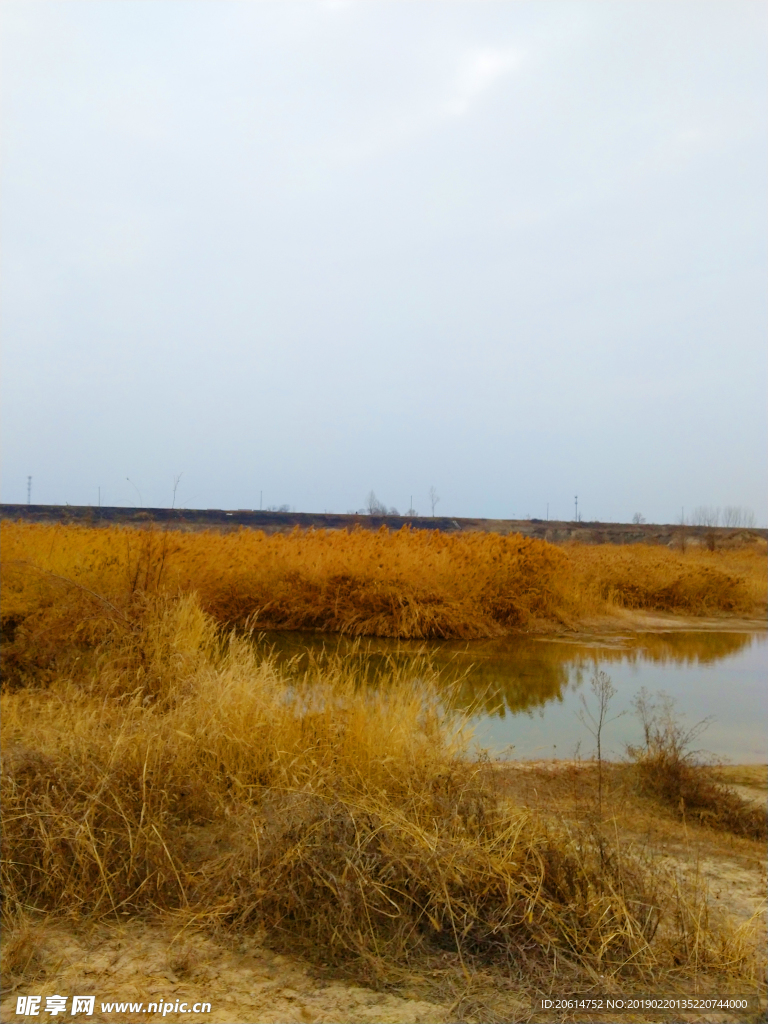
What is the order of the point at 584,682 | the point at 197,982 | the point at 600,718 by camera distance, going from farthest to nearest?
1. the point at 584,682
2. the point at 600,718
3. the point at 197,982

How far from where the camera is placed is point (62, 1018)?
8.51 feet

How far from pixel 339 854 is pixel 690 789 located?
11.2ft

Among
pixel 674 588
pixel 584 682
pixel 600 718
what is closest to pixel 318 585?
pixel 584 682

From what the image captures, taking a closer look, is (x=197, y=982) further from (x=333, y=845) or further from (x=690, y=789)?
(x=690, y=789)

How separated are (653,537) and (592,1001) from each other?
141 ft

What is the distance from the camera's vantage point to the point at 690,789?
226 inches

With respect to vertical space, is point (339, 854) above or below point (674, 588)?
below

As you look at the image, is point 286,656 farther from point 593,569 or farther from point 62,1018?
point 593,569

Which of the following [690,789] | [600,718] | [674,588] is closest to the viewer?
[600,718]

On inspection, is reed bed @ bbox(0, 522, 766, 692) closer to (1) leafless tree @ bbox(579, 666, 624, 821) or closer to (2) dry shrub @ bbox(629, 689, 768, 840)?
(1) leafless tree @ bbox(579, 666, 624, 821)

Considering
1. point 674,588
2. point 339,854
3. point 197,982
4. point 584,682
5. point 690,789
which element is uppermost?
point 674,588

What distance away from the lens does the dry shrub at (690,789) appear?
17.6 ft

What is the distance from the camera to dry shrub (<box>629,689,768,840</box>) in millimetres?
5367

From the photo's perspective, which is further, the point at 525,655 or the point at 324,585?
the point at 324,585
